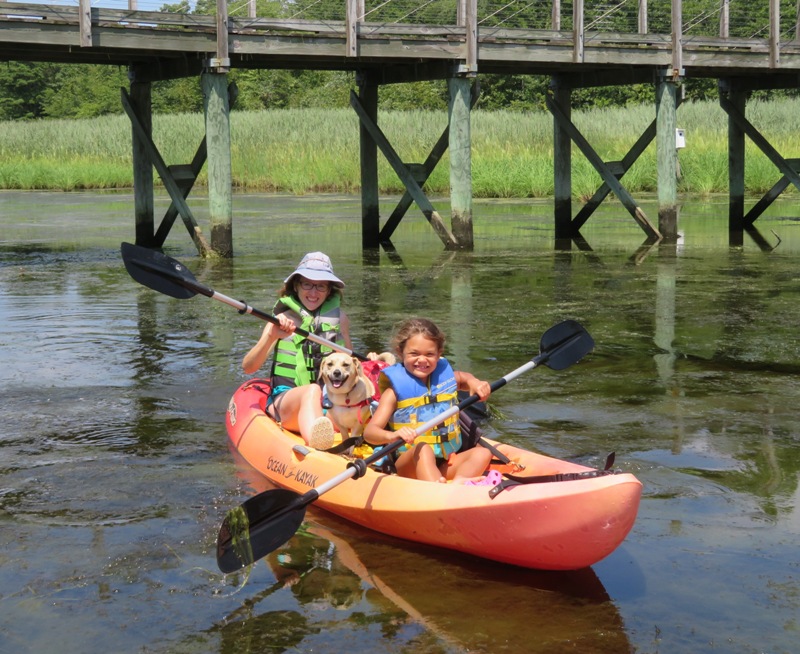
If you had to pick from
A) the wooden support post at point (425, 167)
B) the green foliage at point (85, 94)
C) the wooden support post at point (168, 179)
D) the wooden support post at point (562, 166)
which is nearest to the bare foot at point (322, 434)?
the wooden support post at point (168, 179)

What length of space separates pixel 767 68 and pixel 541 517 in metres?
13.2

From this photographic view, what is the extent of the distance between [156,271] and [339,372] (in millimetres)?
1782

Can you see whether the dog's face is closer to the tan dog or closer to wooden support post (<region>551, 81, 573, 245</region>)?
the tan dog

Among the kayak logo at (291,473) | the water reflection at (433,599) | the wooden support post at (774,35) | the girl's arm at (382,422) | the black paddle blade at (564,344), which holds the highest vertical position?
the wooden support post at (774,35)

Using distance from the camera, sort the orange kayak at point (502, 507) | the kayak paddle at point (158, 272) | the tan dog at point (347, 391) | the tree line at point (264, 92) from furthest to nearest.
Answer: the tree line at point (264, 92) < the kayak paddle at point (158, 272) < the tan dog at point (347, 391) < the orange kayak at point (502, 507)

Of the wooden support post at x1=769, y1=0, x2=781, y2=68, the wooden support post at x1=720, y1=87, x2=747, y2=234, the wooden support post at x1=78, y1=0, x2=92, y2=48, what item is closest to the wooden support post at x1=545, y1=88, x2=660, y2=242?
the wooden support post at x1=720, y1=87, x2=747, y2=234

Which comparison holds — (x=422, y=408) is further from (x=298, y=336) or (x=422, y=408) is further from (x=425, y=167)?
(x=425, y=167)

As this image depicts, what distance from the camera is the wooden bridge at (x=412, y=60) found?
13.0 m

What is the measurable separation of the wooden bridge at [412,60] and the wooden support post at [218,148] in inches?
0.6

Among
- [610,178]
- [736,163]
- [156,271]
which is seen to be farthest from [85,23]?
[736,163]

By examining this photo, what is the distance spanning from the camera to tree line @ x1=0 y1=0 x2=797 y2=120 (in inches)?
1423

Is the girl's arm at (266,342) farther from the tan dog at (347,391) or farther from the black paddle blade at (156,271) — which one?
the black paddle blade at (156,271)

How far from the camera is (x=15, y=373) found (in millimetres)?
8070

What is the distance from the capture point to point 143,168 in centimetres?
1548
